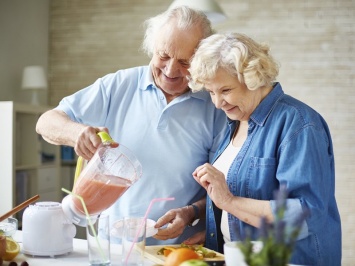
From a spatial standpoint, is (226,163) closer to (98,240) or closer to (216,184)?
(216,184)

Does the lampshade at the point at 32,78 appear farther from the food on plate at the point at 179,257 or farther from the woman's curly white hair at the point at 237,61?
the food on plate at the point at 179,257

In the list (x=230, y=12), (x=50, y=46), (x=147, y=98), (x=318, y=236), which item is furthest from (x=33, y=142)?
(x=318, y=236)

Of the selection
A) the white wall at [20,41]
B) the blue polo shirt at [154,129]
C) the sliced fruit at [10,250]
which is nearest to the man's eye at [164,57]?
the blue polo shirt at [154,129]

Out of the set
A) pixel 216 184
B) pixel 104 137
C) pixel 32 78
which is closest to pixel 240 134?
pixel 216 184

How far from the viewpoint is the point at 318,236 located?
1614mm

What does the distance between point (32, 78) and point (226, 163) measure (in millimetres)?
3247

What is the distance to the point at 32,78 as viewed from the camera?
4.64 m

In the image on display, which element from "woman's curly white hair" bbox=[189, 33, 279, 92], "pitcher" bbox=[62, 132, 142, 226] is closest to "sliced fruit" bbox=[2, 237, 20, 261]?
"pitcher" bbox=[62, 132, 142, 226]

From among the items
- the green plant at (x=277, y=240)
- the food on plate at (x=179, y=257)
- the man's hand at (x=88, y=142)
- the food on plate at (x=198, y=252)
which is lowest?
the food on plate at (x=198, y=252)

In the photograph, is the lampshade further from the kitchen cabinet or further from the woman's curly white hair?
the woman's curly white hair

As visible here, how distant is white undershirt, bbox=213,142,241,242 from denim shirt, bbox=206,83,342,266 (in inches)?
1.5

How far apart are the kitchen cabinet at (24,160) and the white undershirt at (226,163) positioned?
257cm

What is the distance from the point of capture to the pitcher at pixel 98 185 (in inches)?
60.5

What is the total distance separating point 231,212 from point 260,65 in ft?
1.59
